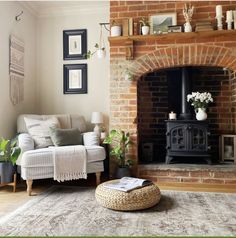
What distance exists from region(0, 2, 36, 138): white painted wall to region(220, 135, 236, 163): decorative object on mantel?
302 centimetres

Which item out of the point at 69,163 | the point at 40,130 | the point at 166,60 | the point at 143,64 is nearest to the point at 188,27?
the point at 166,60

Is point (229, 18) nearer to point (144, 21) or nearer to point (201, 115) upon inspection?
point (144, 21)

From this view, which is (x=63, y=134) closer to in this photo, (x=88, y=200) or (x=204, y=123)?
(x=88, y=200)

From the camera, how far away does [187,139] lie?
3.36 meters

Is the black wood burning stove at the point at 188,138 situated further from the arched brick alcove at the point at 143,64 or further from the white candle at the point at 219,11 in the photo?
the white candle at the point at 219,11

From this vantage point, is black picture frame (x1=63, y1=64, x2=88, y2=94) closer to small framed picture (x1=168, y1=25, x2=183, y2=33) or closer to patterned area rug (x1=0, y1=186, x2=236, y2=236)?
small framed picture (x1=168, y1=25, x2=183, y2=33)

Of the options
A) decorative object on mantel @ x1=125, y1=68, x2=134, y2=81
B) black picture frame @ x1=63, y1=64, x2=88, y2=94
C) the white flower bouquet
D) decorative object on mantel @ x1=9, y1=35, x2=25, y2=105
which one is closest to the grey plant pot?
decorative object on mantel @ x1=9, y1=35, x2=25, y2=105

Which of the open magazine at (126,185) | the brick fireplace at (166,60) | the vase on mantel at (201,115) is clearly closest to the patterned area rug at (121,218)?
the open magazine at (126,185)

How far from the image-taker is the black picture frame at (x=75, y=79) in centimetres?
418

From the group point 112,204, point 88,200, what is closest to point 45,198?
point 88,200

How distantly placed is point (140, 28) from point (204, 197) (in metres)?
2.25

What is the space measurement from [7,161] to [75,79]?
70.2 inches

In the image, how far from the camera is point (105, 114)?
416cm

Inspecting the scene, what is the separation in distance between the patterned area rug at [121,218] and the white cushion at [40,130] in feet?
2.71
